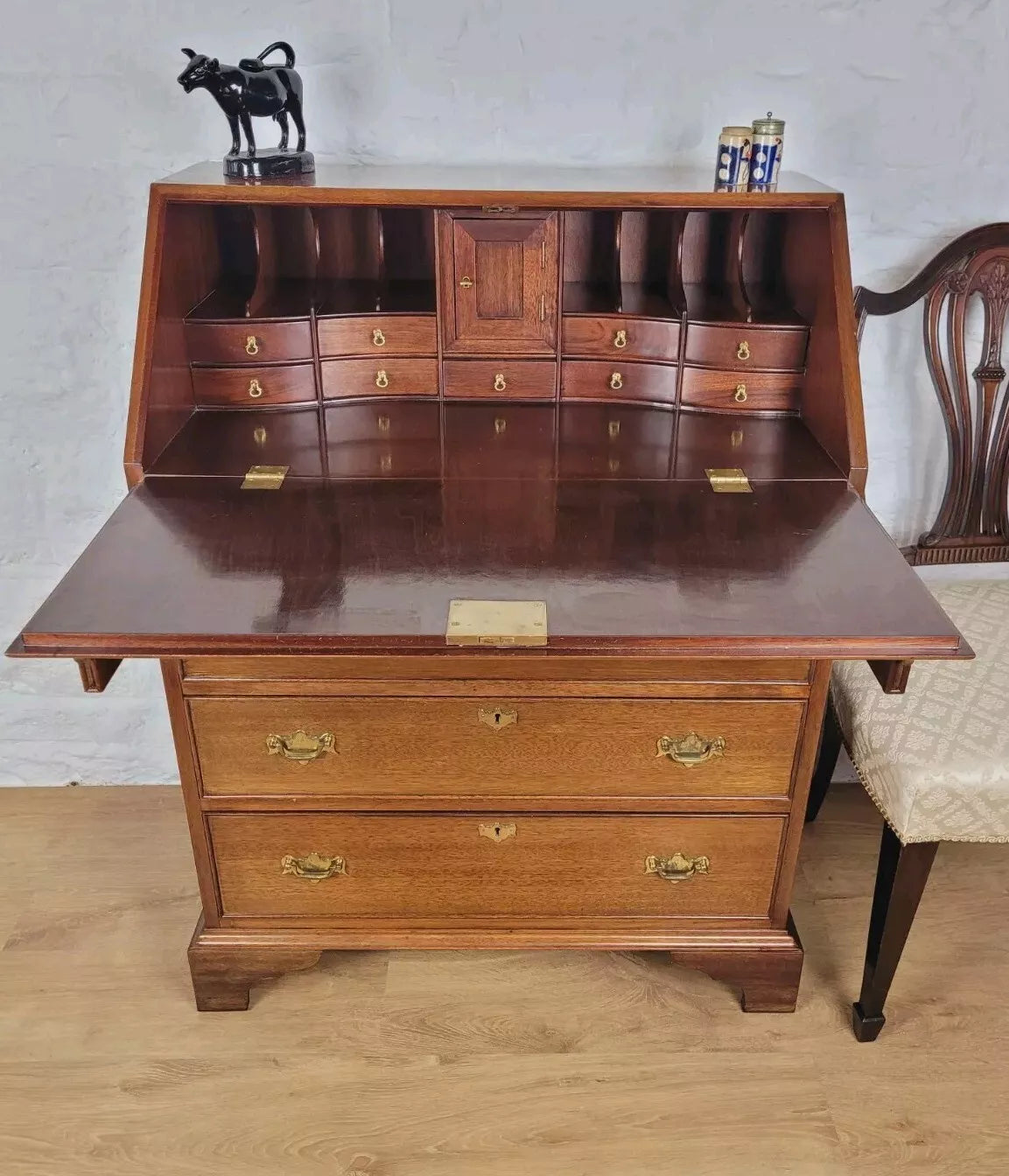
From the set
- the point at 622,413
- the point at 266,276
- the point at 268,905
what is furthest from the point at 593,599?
the point at 266,276

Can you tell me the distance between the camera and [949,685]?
1.58 m

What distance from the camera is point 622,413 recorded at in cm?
167

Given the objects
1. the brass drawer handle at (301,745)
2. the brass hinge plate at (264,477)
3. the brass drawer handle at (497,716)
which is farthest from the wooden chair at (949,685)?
the brass hinge plate at (264,477)

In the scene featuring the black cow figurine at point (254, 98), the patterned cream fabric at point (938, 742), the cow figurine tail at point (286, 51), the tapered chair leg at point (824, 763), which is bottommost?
the tapered chair leg at point (824, 763)

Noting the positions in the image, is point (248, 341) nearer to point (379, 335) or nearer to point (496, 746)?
point (379, 335)

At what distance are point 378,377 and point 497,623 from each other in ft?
2.27

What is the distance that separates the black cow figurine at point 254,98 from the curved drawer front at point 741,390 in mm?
707

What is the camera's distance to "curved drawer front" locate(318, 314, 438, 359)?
5.29 ft

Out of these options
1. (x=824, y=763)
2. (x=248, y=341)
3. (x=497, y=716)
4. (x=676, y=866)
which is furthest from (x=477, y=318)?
(x=824, y=763)

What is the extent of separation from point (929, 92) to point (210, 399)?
130 centimetres

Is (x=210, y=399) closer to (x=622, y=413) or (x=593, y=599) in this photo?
(x=622, y=413)

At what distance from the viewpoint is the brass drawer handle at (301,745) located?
1.37 metres

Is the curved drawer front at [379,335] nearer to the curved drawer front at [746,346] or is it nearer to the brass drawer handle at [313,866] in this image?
the curved drawer front at [746,346]

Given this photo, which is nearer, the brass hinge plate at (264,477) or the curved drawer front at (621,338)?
the brass hinge plate at (264,477)
